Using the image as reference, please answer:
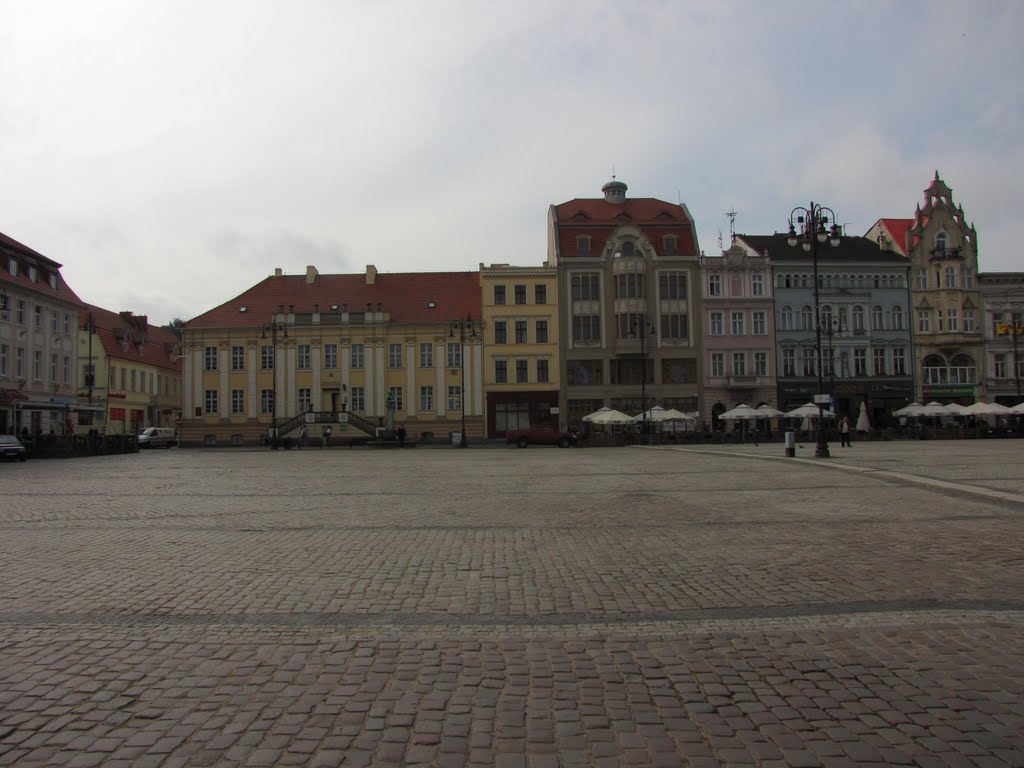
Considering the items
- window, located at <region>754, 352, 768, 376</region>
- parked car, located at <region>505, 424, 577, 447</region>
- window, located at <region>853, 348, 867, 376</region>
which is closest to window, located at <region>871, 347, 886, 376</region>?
window, located at <region>853, 348, 867, 376</region>

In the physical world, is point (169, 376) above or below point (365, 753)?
above

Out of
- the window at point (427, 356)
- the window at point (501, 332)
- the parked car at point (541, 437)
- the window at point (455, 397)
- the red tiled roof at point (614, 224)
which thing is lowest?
the parked car at point (541, 437)

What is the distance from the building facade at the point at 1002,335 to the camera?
62344 mm

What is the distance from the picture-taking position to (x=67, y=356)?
180ft

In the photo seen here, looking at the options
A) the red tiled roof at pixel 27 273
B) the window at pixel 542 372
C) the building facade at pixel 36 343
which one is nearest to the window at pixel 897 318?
the window at pixel 542 372

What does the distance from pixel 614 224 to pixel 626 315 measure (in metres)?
7.55

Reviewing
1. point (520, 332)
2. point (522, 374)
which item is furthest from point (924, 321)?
point (522, 374)

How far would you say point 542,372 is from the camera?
61.3 m

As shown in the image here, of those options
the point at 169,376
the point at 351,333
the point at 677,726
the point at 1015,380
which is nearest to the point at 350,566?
the point at 677,726

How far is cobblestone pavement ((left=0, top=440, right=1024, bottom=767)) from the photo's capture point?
13.0 ft

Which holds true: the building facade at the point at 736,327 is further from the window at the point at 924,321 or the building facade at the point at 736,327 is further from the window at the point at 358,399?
the window at the point at 358,399

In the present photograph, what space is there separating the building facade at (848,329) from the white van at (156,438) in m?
47.3

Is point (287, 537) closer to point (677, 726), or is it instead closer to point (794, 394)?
point (677, 726)

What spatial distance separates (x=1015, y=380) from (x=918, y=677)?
68053 millimetres
